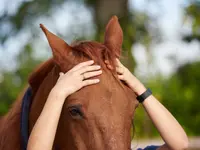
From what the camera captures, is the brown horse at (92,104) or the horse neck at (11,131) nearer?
the brown horse at (92,104)

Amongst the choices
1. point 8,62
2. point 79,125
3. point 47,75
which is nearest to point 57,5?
point 8,62

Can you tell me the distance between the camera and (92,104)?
2.30m

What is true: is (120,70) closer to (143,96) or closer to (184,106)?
(143,96)

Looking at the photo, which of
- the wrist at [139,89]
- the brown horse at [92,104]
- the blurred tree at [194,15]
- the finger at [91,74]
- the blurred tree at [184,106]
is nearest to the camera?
the brown horse at [92,104]

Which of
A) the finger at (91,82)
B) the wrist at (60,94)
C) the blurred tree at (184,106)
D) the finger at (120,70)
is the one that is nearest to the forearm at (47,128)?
the wrist at (60,94)

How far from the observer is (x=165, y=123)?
8.89 feet

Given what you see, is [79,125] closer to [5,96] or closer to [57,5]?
[57,5]

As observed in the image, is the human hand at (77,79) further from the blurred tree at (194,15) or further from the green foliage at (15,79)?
the green foliage at (15,79)

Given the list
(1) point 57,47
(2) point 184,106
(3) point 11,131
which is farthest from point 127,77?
(2) point 184,106

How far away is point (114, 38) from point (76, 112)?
528 mm

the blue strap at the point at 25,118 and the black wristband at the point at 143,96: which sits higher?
the blue strap at the point at 25,118

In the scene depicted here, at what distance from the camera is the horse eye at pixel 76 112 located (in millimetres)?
2309

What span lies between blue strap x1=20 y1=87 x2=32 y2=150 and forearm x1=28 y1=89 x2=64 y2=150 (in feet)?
0.77

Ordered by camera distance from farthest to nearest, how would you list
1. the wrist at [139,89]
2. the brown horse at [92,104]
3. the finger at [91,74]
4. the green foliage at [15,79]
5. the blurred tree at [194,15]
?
the green foliage at [15,79] → the blurred tree at [194,15] → the wrist at [139,89] → the finger at [91,74] → the brown horse at [92,104]
